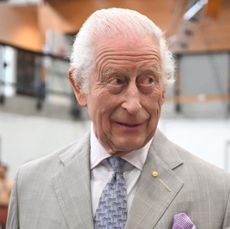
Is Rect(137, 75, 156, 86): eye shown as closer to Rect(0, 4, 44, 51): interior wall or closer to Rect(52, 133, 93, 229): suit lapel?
Rect(52, 133, 93, 229): suit lapel

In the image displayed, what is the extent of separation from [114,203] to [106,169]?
0.48 ft

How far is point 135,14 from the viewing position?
7.51ft

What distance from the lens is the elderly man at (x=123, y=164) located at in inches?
86.8

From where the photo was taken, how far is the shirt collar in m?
2.39

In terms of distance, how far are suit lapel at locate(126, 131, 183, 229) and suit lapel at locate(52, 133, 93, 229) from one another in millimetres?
169

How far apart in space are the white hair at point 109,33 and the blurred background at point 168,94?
8703mm

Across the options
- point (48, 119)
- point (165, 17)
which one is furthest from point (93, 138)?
point (165, 17)

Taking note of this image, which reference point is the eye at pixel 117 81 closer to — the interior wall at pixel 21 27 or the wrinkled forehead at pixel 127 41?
the wrinkled forehead at pixel 127 41

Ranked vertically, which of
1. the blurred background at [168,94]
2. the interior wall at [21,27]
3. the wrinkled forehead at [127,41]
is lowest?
the blurred background at [168,94]

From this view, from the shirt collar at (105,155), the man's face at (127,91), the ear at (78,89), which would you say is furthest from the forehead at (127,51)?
the shirt collar at (105,155)

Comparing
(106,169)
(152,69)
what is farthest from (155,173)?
(152,69)

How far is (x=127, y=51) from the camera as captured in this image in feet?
7.18

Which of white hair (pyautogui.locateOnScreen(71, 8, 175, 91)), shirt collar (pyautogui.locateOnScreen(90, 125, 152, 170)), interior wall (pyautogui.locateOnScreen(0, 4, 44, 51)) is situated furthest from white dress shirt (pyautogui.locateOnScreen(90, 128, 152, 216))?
interior wall (pyautogui.locateOnScreen(0, 4, 44, 51))

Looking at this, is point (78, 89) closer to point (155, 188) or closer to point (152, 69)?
point (152, 69)
